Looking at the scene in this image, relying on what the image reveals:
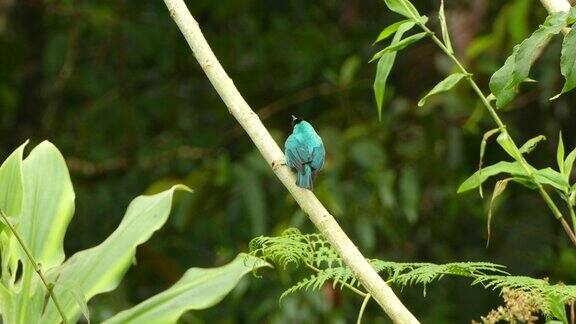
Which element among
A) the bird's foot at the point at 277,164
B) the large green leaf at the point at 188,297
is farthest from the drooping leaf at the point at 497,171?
the large green leaf at the point at 188,297

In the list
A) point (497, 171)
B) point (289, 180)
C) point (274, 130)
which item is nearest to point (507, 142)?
point (497, 171)

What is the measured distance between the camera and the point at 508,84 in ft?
4.42

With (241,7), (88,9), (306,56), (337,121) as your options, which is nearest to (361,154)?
(337,121)

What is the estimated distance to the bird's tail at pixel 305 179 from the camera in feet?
4.88

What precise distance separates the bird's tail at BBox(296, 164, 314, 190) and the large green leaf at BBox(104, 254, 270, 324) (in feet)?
1.23

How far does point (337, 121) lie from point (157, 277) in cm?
88

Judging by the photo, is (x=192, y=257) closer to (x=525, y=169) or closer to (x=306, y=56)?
(x=306, y=56)

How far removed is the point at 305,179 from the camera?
1.54 metres

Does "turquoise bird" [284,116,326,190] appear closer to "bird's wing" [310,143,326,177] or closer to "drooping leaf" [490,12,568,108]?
"bird's wing" [310,143,326,177]

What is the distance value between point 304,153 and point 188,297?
1.48 ft

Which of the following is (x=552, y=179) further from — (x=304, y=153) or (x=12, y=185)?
(x=12, y=185)

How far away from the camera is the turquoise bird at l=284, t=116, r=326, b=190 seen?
159cm

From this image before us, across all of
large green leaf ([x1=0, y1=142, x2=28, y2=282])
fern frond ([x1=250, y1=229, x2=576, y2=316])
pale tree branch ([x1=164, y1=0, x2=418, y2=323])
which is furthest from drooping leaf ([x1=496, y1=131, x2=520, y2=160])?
large green leaf ([x1=0, y1=142, x2=28, y2=282])

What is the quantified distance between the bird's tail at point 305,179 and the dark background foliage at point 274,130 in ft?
5.91
